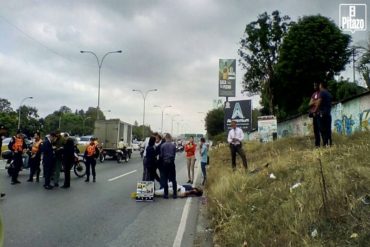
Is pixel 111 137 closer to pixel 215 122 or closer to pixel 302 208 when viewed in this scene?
pixel 302 208

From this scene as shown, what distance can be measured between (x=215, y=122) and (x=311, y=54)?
4935 cm

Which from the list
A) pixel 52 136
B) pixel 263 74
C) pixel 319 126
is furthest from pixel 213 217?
pixel 263 74

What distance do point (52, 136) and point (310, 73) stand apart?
37.3m

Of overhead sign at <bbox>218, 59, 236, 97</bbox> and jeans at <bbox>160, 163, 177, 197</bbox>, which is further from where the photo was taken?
overhead sign at <bbox>218, 59, 236, 97</bbox>

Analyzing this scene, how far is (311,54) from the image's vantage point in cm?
4684

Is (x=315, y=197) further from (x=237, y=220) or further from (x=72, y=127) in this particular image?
(x=72, y=127)

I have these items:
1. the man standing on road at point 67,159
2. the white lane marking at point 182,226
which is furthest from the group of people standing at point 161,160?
the man standing on road at point 67,159

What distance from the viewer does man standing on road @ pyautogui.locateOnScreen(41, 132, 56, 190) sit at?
1459 cm

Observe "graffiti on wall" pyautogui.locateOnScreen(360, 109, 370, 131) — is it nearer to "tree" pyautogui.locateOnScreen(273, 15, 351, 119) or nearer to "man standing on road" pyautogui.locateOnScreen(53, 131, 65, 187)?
"man standing on road" pyautogui.locateOnScreen(53, 131, 65, 187)

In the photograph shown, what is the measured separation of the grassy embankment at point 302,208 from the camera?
5.60 meters

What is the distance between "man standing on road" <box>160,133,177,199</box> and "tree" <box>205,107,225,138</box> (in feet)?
263

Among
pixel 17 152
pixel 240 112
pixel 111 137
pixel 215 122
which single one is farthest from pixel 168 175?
pixel 215 122

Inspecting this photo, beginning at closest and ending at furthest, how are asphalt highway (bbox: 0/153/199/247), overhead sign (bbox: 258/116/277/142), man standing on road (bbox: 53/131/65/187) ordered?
1. asphalt highway (bbox: 0/153/199/247)
2. man standing on road (bbox: 53/131/65/187)
3. overhead sign (bbox: 258/116/277/142)

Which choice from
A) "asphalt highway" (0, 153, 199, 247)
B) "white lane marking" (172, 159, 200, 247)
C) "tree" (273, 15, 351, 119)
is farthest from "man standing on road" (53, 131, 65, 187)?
"tree" (273, 15, 351, 119)
